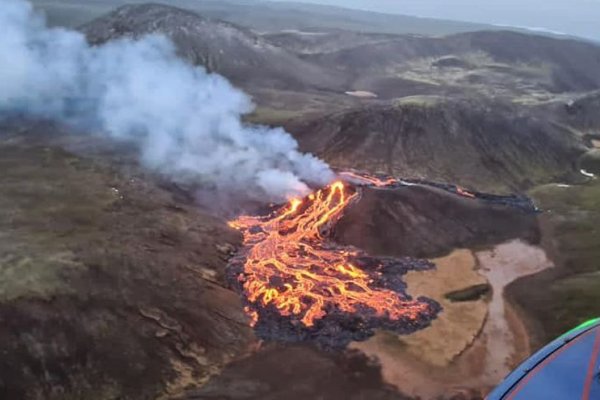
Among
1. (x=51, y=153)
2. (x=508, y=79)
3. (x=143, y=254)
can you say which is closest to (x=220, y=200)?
(x=143, y=254)

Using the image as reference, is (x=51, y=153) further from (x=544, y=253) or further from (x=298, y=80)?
(x=298, y=80)

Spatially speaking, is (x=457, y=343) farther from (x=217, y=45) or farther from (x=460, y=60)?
(x=460, y=60)

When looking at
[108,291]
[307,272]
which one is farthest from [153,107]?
[108,291]

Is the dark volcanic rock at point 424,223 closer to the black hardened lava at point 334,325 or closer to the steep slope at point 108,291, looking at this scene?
the black hardened lava at point 334,325

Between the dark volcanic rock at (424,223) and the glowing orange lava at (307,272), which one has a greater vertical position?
the dark volcanic rock at (424,223)

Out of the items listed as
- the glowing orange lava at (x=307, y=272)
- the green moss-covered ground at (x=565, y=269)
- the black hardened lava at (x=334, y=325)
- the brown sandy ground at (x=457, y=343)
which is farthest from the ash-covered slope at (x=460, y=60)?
the black hardened lava at (x=334, y=325)

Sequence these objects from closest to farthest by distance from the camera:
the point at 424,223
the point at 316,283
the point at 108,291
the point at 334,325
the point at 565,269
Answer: the point at 108,291, the point at 334,325, the point at 316,283, the point at 565,269, the point at 424,223
